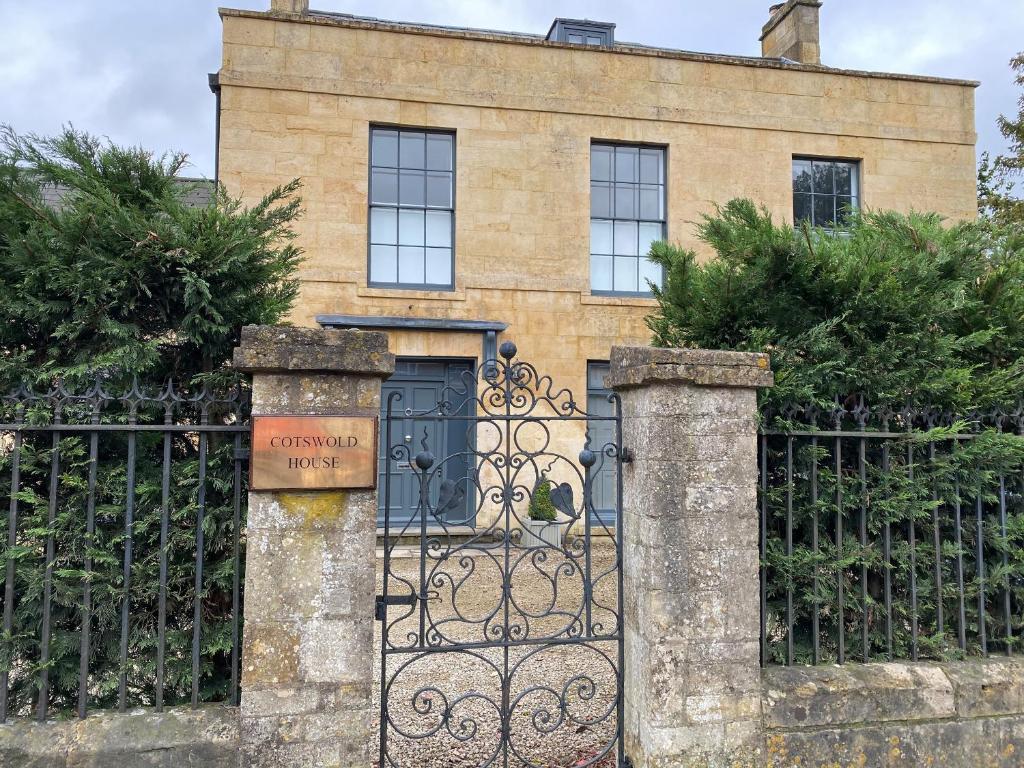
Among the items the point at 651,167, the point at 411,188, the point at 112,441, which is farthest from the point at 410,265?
the point at 112,441

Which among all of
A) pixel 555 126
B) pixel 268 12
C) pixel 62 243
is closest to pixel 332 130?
pixel 268 12

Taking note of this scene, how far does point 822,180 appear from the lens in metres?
11.5

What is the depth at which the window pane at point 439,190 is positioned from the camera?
10.4 meters

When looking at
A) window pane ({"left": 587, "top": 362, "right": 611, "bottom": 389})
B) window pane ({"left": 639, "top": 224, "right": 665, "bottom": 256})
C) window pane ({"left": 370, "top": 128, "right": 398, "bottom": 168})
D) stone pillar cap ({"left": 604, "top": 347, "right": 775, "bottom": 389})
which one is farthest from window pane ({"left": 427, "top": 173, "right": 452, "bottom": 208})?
stone pillar cap ({"left": 604, "top": 347, "right": 775, "bottom": 389})

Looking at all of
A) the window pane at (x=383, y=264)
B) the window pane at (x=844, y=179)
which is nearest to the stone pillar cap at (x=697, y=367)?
the window pane at (x=383, y=264)

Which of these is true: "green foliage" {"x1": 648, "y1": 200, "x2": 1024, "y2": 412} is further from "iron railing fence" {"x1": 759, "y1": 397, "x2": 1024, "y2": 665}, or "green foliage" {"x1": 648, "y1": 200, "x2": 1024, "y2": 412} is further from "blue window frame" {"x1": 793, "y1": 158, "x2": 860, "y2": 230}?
"blue window frame" {"x1": 793, "y1": 158, "x2": 860, "y2": 230}

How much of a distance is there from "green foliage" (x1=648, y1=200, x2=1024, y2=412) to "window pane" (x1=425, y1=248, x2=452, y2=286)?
666 centimetres

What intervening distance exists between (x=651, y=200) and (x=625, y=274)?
1.26 meters

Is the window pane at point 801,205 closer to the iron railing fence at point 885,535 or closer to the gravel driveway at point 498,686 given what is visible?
the gravel driveway at point 498,686

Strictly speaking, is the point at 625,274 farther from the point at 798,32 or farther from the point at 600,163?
the point at 798,32

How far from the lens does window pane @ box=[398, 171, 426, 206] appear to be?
33.8 feet

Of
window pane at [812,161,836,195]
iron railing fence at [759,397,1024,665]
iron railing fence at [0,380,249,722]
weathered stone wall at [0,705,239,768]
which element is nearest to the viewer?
weathered stone wall at [0,705,239,768]

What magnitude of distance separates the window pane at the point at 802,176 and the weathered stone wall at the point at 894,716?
9.35 meters

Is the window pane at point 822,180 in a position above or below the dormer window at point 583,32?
below
